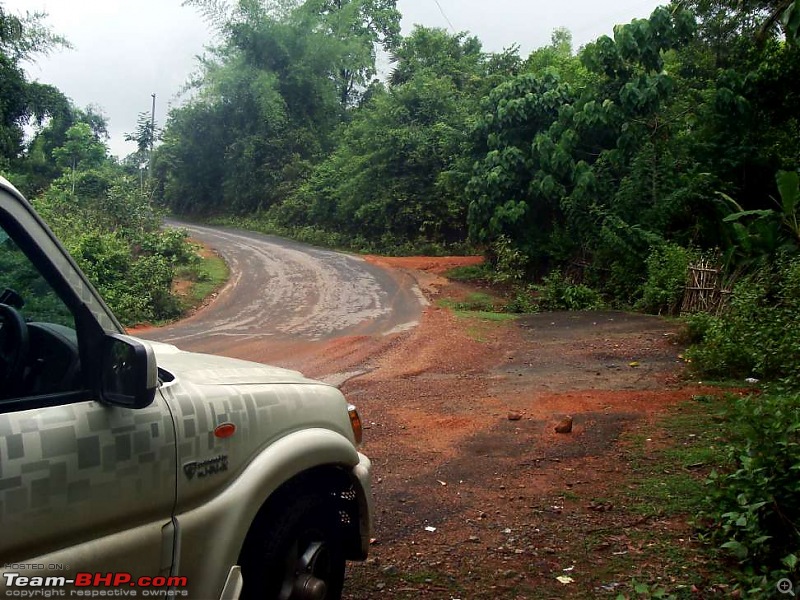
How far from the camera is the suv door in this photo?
1.98 m

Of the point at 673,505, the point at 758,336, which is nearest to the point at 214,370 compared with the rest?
the point at 673,505

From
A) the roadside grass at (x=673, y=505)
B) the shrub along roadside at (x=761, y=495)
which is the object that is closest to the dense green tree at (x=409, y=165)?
the roadside grass at (x=673, y=505)

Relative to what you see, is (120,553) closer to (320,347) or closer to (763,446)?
(763,446)

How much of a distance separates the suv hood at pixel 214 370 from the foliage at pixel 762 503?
2359mm

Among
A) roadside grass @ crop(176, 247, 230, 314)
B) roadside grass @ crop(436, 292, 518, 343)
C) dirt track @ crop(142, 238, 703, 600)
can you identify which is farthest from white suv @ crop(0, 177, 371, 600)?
roadside grass @ crop(176, 247, 230, 314)

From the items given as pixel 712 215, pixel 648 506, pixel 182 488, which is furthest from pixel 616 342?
pixel 182 488

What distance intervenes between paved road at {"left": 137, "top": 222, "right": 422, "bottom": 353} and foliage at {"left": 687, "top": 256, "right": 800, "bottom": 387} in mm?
6828

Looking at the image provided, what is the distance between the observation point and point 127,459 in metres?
2.25

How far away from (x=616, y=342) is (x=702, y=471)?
7225mm

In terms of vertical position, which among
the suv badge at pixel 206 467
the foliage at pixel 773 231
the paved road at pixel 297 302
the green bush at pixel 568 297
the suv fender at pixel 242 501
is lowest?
the paved road at pixel 297 302

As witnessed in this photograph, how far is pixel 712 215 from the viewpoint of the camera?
58.1 feet

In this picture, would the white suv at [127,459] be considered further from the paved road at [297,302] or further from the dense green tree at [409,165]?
the dense green tree at [409,165]

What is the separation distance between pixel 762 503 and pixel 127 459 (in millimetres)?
3169

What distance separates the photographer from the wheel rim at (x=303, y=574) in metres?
2.87
